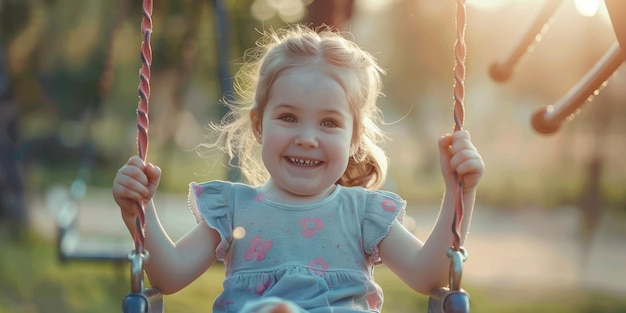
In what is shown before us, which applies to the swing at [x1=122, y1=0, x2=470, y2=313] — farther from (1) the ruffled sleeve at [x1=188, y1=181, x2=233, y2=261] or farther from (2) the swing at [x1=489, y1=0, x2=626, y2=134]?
(2) the swing at [x1=489, y1=0, x2=626, y2=134]

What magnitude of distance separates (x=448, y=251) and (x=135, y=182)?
0.56 m

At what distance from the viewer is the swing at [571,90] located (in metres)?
2.40

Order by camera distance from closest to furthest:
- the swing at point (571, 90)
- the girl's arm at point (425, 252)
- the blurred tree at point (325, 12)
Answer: the girl's arm at point (425, 252) → the swing at point (571, 90) → the blurred tree at point (325, 12)

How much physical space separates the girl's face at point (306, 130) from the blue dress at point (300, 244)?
0.07 metres

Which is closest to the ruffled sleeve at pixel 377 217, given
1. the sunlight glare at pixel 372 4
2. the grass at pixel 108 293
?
the grass at pixel 108 293

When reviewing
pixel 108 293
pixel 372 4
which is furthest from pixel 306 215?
pixel 372 4

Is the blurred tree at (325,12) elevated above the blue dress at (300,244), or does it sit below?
above

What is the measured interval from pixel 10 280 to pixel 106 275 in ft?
2.27

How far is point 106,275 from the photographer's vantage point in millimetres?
6762

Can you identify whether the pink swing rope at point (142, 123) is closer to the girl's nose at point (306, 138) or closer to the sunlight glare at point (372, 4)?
the girl's nose at point (306, 138)

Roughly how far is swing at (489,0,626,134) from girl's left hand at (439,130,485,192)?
0.82 m

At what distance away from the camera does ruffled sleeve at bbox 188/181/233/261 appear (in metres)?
1.88

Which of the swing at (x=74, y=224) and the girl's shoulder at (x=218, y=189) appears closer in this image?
the girl's shoulder at (x=218, y=189)

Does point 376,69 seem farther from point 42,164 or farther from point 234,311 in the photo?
point 42,164
